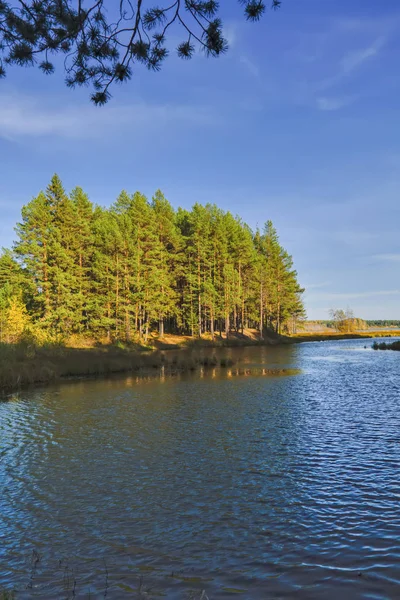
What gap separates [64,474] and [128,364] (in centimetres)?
2488

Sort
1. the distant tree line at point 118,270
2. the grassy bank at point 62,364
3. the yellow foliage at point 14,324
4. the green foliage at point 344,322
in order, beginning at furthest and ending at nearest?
the green foliage at point 344,322, the distant tree line at point 118,270, the yellow foliage at point 14,324, the grassy bank at point 62,364

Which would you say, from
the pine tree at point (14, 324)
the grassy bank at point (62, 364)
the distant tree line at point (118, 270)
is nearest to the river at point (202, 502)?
the grassy bank at point (62, 364)

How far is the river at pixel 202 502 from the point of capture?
556 cm

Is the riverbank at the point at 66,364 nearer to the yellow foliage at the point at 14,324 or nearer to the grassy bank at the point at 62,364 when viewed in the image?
the grassy bank at the point at 62,364

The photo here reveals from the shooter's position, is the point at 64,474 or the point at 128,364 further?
the point at 128,364

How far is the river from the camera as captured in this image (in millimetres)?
5562

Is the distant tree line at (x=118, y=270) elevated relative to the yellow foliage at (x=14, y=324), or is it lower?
elevated

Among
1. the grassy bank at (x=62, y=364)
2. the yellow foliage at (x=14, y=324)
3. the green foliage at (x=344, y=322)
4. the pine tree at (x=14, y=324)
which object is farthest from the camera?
the green foliage at (x=344, y=322)

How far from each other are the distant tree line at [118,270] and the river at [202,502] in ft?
91.2

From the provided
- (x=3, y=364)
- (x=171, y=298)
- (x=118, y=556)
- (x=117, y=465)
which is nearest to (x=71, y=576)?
(x=118, y=556)

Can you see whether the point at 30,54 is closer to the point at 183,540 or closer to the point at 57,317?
the point at 183,540

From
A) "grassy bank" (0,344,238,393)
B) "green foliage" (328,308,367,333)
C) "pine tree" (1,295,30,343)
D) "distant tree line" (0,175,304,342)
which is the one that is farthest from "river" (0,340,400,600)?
"green foliage" (328,308,367,333)

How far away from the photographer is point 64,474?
9.93 meters

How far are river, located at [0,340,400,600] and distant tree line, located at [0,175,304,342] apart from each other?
2780cm
